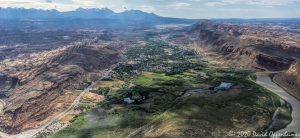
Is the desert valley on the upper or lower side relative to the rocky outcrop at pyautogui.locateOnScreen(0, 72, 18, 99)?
upper

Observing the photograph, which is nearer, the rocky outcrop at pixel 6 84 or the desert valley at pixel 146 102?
the desert valley at pixel 146 102

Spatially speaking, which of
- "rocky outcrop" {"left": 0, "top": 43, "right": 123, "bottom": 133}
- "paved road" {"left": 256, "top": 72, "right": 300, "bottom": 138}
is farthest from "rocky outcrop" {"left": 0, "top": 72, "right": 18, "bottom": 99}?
"paved road" {"left": 256, "top": 72, "right": 300, "bottom": 138}

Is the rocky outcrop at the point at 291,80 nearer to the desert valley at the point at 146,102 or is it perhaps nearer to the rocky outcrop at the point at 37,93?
the desert valley at the point at 146,102

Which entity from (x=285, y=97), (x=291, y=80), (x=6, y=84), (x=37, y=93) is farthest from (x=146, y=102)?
(x=6, y=84)

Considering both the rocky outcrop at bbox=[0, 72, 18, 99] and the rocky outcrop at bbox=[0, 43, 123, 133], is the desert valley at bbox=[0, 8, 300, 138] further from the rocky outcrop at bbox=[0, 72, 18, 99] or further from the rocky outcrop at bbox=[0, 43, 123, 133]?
the rocky outcrop at bbox=[0, 72, 18, 99]

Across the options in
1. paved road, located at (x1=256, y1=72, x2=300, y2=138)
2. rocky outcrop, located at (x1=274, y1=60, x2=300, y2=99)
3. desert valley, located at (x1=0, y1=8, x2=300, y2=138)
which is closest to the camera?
desert valley, located at (x1=0, y1=8, x2=300, y2=138)

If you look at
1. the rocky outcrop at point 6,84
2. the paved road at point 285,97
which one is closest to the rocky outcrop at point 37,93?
the rocky outcrop at point 6,84

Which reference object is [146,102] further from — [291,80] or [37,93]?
[291,80]
